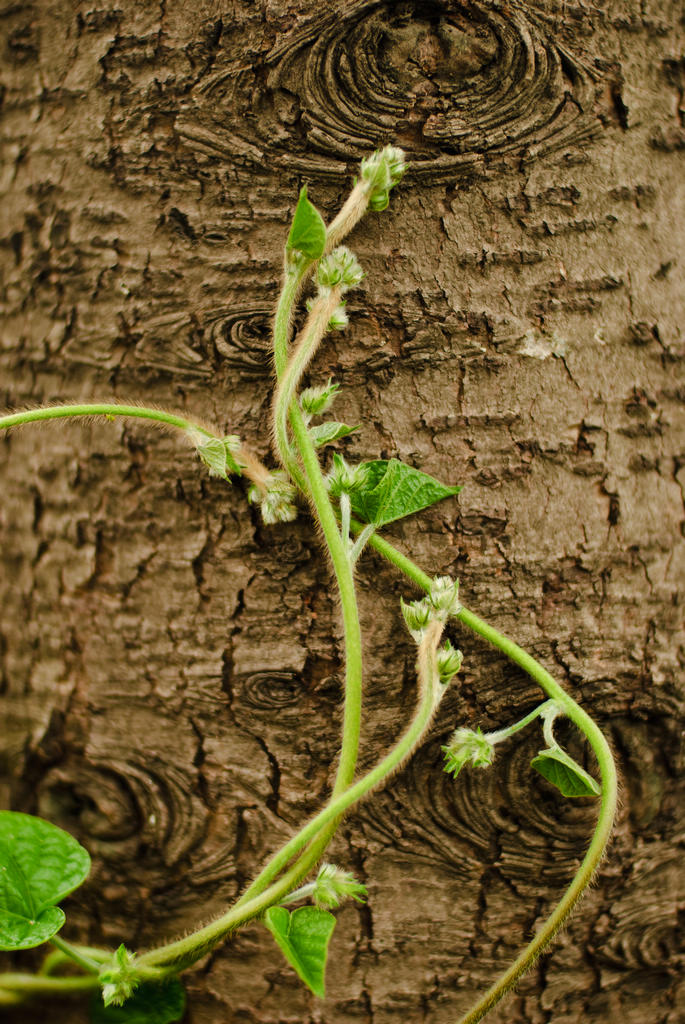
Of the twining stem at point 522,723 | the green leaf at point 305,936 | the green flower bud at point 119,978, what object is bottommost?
the green flower bud at point 119,978

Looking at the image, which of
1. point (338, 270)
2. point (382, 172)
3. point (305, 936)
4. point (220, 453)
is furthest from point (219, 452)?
point (305, 936)

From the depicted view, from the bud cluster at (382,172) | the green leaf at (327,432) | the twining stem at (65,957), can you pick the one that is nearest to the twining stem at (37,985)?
the twining stem at (65,957)

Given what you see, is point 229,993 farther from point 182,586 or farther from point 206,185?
point 206,185

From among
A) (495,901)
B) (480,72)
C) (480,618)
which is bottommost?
(495,901)

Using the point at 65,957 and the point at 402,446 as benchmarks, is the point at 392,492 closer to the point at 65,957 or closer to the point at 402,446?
the point at 402,446

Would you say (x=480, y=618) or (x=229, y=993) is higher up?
(x=480, y=618)

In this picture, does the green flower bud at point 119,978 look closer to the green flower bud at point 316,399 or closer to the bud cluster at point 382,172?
the green flower bud at point 316,399

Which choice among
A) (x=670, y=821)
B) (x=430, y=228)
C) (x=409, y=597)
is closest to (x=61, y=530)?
(x=409, y=597)
